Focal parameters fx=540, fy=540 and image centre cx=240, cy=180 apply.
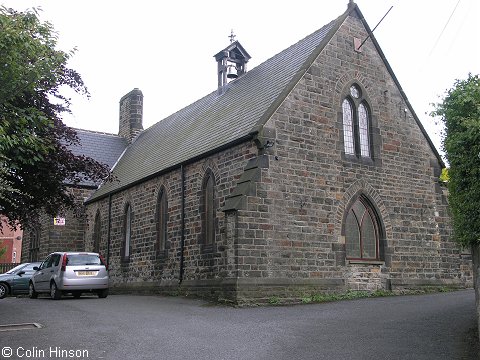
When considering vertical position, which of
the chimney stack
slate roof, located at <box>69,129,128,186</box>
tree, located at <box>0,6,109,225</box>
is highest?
the chimney stack

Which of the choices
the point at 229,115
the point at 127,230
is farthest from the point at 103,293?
the point at 229,115

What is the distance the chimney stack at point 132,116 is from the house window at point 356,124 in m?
18.3

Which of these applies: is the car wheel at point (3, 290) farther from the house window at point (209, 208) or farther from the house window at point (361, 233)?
the house window at point (361, 233)

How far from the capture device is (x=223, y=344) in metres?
8.68

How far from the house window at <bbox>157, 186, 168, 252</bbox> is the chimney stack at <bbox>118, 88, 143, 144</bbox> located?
13375mm

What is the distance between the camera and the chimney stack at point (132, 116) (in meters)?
34.1

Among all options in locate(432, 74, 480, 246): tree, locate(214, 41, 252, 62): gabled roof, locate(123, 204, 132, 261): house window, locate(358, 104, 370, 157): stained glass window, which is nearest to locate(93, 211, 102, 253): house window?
locate(123, 204, 132, 261): house window

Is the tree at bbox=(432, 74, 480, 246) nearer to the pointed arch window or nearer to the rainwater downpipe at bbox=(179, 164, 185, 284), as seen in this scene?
the rainwater downpipe at bbox=(179, 164, 185, 284)

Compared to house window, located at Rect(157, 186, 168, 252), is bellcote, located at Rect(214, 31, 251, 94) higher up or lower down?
higher up

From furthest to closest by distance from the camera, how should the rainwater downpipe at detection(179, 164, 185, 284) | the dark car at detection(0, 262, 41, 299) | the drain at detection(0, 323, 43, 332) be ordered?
the dark car at detection(0, 262, 41, 299) → the rainwater downpipe at detection(179, 164, 185, 284) → the drain at detection(0, 323, 43, 332)

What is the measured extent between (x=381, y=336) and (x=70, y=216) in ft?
76.2

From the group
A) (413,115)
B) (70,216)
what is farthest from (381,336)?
(70,216)

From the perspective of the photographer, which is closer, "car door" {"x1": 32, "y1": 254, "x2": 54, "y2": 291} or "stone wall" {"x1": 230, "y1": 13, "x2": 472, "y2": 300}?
"stone wall" {"x1": 230, "y1": 13, "x2": 472, "y2": 300}

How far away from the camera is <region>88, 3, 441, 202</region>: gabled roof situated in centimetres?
1731
